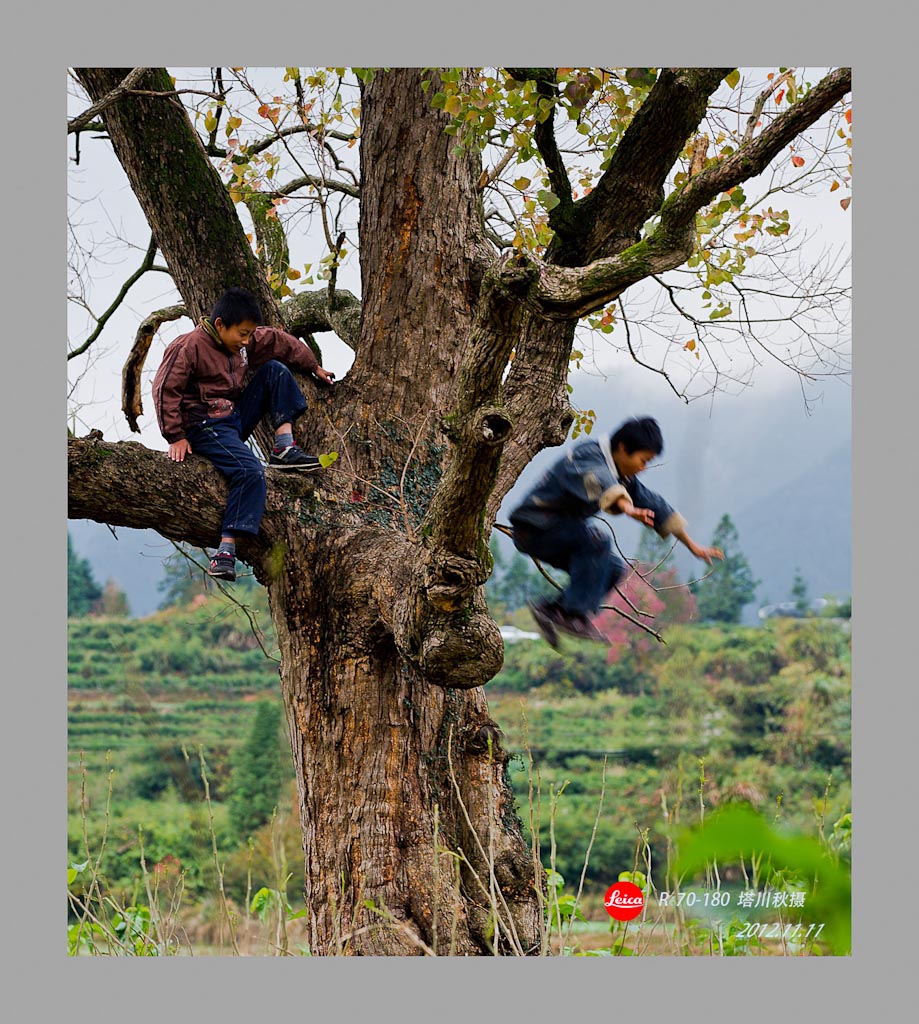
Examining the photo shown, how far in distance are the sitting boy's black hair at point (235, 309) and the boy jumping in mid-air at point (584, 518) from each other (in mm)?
1213

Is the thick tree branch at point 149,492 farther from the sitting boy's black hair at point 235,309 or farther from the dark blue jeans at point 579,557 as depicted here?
the dark blue jeans at point 579,557

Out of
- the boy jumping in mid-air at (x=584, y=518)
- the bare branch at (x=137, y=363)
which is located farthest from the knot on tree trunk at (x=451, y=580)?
the bare branch at (x=137, y=363)

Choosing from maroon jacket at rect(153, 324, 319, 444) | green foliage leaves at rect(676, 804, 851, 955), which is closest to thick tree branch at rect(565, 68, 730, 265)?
maroon jacket at rect(153, 324, 319, 444)

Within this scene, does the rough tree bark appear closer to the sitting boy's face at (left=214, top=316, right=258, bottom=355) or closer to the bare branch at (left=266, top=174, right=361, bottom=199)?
the sitting boy's face at (left=214, top=316, right=258, bottom=355)

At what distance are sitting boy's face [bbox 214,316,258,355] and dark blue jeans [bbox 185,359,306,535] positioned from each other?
Result: 122 millimetres

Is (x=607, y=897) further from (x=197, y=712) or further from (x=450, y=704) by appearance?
(x=197, y=712)

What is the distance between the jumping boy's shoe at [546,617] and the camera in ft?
13.7

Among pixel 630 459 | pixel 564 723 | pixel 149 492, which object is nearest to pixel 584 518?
pixel 630 459

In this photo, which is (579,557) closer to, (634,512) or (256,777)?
(634,512)

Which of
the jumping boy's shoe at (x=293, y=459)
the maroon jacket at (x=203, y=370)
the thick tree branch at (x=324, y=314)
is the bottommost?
the jumping boy's shoe at (x=293, y=459)

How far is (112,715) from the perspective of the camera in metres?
15.3

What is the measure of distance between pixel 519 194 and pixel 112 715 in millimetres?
12338

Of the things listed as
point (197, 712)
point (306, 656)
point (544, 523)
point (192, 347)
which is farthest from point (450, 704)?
point (197, 712)

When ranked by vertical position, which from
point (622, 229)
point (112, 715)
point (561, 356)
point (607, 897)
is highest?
point (622, 229)
